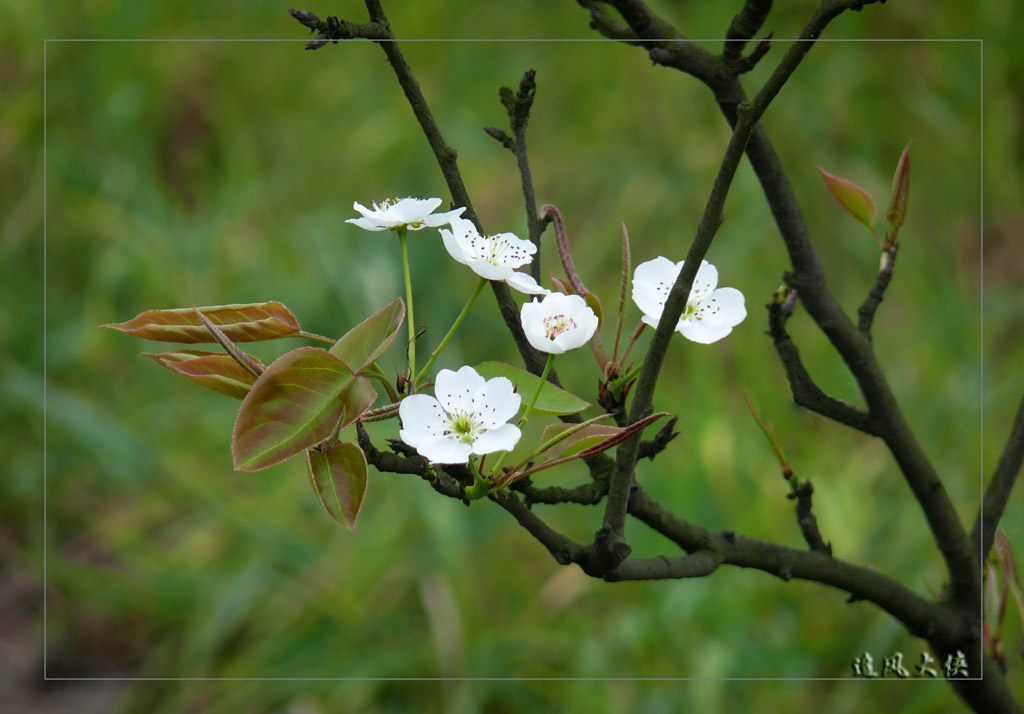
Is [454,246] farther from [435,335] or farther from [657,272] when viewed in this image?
[435,335]

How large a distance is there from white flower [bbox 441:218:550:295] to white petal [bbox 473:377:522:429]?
0.04m

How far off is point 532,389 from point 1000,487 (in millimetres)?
344

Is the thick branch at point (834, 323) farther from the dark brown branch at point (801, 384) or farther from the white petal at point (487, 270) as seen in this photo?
the white petal at point (487, 270)

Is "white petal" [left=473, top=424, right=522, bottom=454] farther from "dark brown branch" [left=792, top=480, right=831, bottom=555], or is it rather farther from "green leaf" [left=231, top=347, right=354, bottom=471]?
"dark brown branch" [left=792, top=480, right=831, bottom=555]

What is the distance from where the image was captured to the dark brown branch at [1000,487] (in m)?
0.53

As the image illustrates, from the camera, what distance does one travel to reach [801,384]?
52 centimetres

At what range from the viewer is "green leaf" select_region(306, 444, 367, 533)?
333mm

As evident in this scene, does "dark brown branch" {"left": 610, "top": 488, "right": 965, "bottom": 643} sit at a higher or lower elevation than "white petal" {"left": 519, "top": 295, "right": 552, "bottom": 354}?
lower

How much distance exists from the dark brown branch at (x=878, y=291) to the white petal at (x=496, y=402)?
269 millimetres

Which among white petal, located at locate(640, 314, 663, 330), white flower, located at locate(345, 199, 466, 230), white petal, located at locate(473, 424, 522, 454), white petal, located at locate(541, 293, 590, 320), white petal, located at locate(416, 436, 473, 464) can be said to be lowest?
white petal, located at locate(416, 436, 473, 464)

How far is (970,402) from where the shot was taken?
127cm

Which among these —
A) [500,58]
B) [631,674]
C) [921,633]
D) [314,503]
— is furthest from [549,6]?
[921,633]

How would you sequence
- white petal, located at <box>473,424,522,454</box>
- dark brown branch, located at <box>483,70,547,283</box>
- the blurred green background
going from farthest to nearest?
the blurred green background → dark brown branch, located at <box>483,70,547,283</box> → white petal, located at <box>473,424,522,454</box>

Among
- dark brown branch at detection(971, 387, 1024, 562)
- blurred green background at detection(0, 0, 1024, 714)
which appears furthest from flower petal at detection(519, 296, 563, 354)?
blurred green background at detection(0, 0, 1024, 714)
